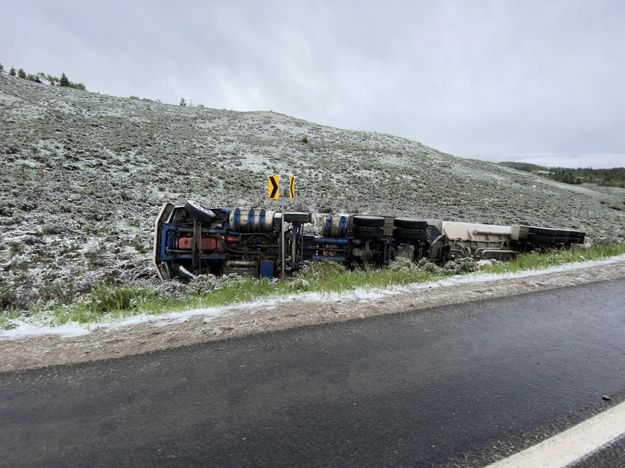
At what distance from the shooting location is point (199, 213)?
9.95 m

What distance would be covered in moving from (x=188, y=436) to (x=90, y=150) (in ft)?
88.6

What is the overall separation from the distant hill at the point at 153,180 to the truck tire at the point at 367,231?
589cm

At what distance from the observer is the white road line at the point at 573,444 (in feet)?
8.34

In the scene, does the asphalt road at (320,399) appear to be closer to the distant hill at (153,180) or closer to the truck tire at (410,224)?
the distant hill at (153,180)

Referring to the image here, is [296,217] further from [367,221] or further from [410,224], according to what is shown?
[410,224]

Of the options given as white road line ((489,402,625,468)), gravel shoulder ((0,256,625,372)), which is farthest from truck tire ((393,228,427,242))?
white road line ((489,402,625,468))

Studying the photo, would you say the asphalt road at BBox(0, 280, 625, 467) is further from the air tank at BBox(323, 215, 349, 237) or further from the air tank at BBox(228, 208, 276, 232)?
the air tank at BBox(323, 215, 349, 237)

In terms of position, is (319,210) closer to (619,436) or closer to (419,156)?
(619,436)

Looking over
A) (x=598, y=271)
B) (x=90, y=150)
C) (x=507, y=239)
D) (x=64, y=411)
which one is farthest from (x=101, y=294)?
(x=90, y=150)

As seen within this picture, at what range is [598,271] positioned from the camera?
361 inches

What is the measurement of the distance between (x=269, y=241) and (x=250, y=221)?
0.81 meters

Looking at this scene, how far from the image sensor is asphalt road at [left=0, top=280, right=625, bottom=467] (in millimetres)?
2658

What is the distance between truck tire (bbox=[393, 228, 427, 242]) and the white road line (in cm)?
782

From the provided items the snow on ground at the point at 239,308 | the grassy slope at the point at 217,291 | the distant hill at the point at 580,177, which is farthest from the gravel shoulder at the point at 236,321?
the distant hill at the point at 580,177
